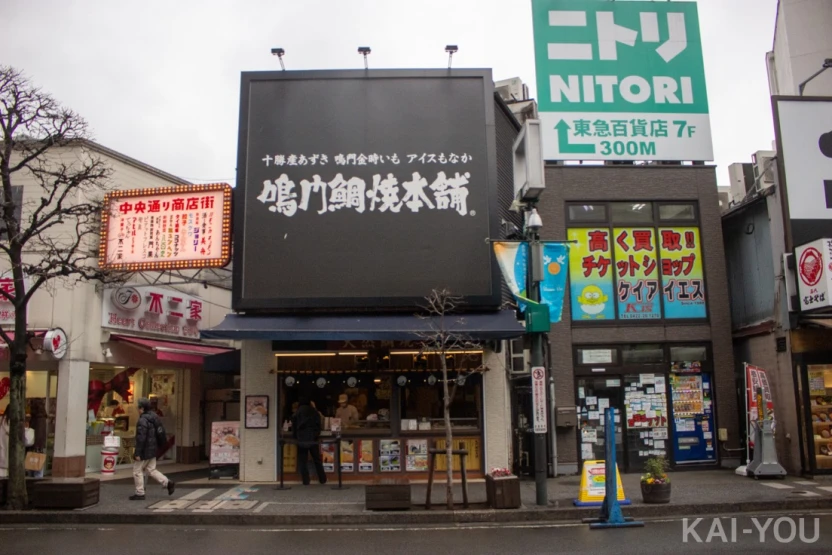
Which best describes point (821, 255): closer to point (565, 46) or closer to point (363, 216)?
point (565, 46)

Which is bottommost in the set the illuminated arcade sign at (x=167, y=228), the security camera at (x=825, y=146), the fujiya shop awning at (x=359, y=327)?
the fujiya shop awning at (x=359, y=327)

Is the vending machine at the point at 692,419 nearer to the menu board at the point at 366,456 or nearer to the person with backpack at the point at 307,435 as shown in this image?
the menu board at the point at 366,456

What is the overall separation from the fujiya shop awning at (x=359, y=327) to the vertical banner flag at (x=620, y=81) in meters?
5.73

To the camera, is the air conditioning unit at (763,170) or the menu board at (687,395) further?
the air conditioning unit at (763,170)

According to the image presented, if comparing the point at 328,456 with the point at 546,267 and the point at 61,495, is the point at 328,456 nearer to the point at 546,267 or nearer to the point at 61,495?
the point at 61,495

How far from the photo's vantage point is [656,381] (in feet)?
56.9

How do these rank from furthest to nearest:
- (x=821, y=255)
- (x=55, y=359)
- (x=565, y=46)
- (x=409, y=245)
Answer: (x=565, y=46) < (x=55, y=359) < (x=409, y=245) < (x=821, y=255)

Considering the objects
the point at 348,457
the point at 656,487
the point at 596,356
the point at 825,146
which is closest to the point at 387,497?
the point at 348,457

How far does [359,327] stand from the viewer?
14539mm

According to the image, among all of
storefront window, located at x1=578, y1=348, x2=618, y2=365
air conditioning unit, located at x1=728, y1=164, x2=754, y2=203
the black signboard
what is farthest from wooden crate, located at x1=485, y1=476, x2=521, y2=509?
air conditioning unit, located at x1=728, y1=164, x2=754, y2=203

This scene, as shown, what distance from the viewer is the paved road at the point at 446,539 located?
31.0ft

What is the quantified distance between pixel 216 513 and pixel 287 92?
9.48m

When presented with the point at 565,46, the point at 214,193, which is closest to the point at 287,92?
the point at 214,193

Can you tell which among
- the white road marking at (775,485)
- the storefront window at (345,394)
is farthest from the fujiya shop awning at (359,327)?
the white road marking at (775,485)
